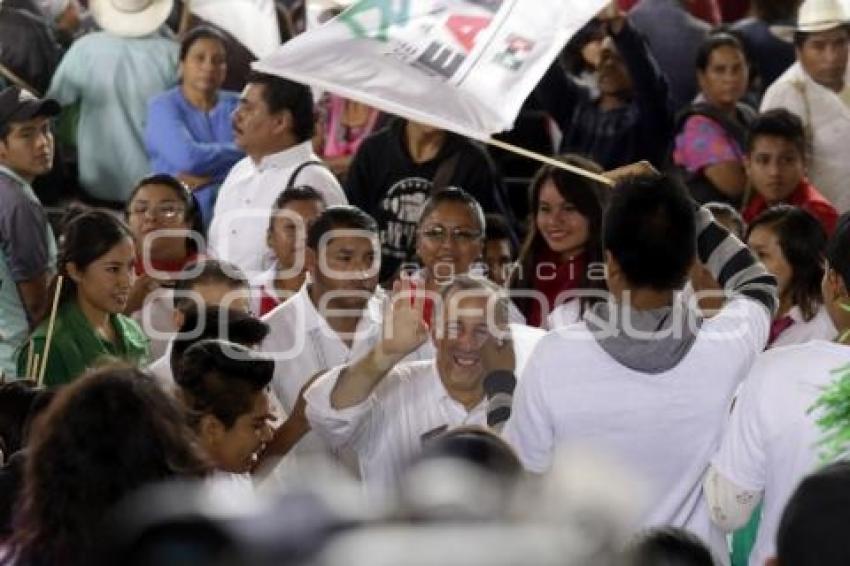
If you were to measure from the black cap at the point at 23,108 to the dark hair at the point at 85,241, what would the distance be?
166 cm

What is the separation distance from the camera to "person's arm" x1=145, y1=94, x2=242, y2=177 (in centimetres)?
1035

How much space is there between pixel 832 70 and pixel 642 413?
17.0 ft

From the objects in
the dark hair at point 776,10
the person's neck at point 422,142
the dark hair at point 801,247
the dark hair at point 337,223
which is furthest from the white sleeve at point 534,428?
the dark hair at point 776,10

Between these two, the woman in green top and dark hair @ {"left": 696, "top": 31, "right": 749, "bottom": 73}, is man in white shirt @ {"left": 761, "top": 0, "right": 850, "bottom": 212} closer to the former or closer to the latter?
dark hair @ {"left": 696, "top": 31, "right": 749, "bottom": 73}

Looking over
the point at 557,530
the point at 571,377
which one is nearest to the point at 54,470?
the point at 557,530

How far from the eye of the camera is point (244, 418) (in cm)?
576

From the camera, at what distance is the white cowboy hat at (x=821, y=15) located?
10352mm

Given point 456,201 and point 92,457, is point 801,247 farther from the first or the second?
point 92,457

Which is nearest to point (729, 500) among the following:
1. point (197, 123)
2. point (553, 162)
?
point (553, 162)

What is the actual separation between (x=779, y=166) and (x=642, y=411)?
419 cm

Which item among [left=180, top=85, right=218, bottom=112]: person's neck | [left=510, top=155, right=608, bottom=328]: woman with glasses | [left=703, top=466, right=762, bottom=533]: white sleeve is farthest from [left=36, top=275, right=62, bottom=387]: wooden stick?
[left=180, top=85, right=218, bottom=112]: person's neck

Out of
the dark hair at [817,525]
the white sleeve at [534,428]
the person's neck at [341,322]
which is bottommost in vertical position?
the person's neck at [341,322]

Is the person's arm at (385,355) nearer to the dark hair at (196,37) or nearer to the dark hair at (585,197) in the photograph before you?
the dark hair at (585,197)

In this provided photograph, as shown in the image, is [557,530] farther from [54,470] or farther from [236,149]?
[236,149]
